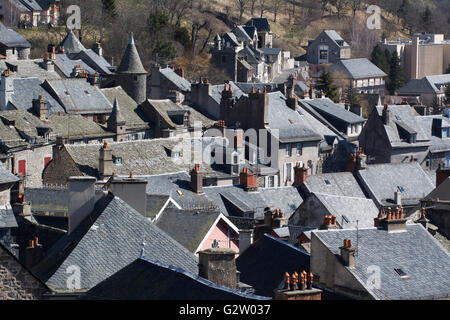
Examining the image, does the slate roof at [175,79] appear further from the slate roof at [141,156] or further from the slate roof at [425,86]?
the slate roof at [425,86]

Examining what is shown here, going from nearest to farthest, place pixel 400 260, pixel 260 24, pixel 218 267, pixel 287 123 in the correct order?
pixel 218 267 → pixel 400 260 → pixel 287 123 → pixel 260 24

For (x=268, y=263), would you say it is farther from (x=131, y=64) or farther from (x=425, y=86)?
(x=425, y=86)

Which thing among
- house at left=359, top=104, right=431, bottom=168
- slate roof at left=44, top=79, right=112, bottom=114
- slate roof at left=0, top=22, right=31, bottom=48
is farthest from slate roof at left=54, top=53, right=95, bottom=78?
house at left=359, top=104, right=431, bottom=168

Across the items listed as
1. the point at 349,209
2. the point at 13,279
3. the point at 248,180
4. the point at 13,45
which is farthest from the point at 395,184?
the point at 13,279

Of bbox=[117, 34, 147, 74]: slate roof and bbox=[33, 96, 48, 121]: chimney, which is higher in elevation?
bbox=[117, 34, 147, 74]: slate roof

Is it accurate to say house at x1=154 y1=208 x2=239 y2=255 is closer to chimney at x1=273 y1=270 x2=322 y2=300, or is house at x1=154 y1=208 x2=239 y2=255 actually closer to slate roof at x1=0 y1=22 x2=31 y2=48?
chimney at x1=273 y1=270 x2=322 y2=300
